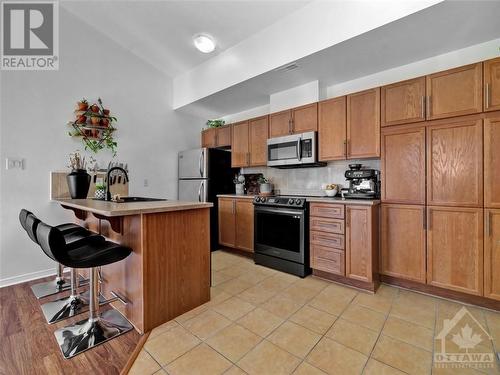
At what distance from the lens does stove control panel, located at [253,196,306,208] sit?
2820 millimetres

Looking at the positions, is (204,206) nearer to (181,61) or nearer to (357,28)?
(357,28)

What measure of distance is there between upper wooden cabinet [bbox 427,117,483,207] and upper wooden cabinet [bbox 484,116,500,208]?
31mm

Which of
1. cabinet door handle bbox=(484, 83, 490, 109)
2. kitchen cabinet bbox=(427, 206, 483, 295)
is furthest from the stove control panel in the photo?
cabinet door handle bbox=(484, 83, 490, 109)

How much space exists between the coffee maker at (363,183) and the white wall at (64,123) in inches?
121

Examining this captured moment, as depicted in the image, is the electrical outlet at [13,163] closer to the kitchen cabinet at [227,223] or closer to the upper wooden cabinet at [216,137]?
the kitchen cabinet at [227,223]

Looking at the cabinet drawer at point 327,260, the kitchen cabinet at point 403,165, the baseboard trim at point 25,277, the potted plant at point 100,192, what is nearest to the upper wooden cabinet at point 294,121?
the kitchen cabinet at point 403,165

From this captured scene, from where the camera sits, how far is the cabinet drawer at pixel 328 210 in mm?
2578

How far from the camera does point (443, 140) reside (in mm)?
2215

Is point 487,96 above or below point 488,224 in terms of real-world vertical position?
above

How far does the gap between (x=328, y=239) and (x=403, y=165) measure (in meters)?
1.08

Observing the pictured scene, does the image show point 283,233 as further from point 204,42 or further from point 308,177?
point 204,42

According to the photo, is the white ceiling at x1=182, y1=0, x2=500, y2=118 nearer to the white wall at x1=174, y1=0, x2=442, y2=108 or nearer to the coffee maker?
the white wall at x1=174, y1=0, x2=442, y2=108

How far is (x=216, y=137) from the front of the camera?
4383 mm

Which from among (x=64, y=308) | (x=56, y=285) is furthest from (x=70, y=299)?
(x=56, y=285)
